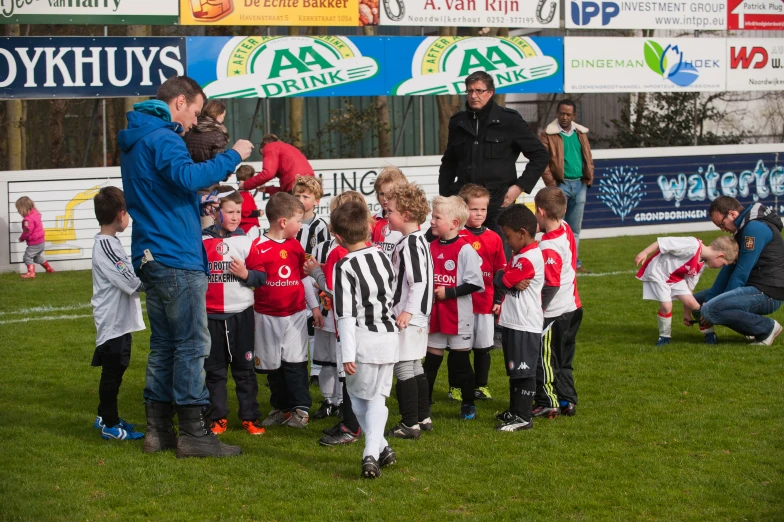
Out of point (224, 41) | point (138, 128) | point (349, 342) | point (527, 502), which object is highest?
Result: point (224, 41)

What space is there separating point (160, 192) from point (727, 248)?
5.53 metres

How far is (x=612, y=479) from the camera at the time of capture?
5.44 m

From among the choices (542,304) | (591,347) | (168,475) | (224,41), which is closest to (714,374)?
(591,347)

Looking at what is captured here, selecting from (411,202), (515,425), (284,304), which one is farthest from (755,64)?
(284,304)

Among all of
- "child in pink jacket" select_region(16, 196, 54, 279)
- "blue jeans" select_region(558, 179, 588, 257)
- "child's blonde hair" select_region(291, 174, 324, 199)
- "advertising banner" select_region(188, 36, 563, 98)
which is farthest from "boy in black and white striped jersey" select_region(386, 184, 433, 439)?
"advertising banner" select_region(188, 36, 563, 98)

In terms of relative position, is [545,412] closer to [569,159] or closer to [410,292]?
[410,292]

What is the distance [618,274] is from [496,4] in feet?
21.7

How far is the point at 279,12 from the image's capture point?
656 inches

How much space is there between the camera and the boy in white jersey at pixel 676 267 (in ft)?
30.1

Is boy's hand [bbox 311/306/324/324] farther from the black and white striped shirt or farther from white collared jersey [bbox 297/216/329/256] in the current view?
the black and white striped shirt

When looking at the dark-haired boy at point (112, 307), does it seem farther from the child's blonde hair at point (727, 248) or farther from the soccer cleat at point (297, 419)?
the child's blonde hair at point (727, 248)

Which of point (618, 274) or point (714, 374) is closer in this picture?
point (714, 374)

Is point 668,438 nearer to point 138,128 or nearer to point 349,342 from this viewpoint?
point 349,342

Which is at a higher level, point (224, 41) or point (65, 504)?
point (224, 41)
